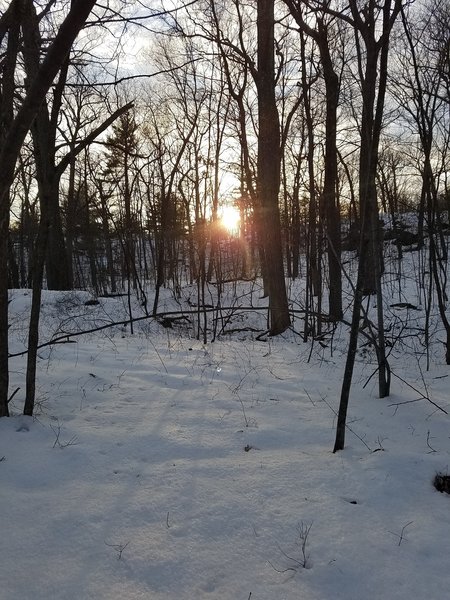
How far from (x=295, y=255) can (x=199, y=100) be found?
8883mm

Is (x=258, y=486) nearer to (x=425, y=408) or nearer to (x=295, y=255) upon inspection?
(x=425, y=408)

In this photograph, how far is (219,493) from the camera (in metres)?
2.69

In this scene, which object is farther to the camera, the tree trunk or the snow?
the tree trunk

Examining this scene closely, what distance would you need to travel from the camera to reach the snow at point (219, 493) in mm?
1979

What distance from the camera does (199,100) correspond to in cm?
1700

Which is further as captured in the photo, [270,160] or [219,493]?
[270,160]

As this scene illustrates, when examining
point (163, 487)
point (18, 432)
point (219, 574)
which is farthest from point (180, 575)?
point (18, 432)

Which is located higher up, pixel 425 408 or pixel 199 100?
pixel 199 100

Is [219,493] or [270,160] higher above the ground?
[270,160]

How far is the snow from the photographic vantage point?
198cm

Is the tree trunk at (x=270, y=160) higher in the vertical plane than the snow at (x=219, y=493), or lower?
higher

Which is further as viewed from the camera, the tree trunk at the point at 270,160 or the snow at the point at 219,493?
the tree trunk at the point at 270,160

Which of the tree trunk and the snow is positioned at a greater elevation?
the tree trunk

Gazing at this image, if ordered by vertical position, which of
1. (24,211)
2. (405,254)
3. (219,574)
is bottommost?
(219,574)
